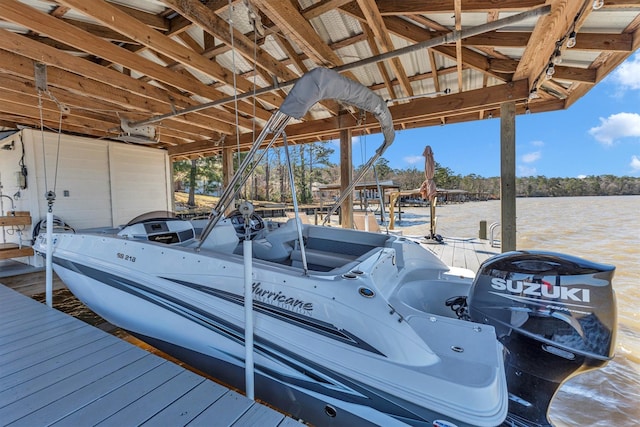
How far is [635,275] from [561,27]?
Result: 4.23 metres

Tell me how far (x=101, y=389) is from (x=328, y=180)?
1022 inches

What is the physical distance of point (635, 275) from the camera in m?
4.32

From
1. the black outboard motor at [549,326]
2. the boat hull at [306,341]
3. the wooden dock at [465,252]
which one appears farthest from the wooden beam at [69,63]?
the wooden dock at [465,252]

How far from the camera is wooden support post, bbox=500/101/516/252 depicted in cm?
386

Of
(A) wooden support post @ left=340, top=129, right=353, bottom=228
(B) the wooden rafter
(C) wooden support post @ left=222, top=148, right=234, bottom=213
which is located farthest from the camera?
(C) wooden support post @ left=222, top=148, right=234, bottom=213

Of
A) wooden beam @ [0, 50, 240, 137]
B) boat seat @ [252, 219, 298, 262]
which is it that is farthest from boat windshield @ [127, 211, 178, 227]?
wooden beam @ [0, 50, 240, 137]

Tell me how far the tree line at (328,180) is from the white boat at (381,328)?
613 inches

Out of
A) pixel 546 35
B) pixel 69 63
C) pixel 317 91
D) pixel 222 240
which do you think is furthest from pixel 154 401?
pixel 546 35

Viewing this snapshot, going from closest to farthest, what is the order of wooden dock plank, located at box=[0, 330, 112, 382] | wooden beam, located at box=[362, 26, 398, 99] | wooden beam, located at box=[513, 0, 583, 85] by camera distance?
wooden dock plank, located at box=[0, 330, 112, 382] → wooden beam, located at box=[513, 0, 583, 85] → wooden beam, located at box=[362, 26, 398, 99]

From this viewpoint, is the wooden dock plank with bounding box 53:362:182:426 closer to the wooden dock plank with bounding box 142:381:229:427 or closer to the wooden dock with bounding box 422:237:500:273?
the wooden dock plank with bounding box 142:381:229:427

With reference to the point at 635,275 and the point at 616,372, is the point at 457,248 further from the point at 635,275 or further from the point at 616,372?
the point at 616,372

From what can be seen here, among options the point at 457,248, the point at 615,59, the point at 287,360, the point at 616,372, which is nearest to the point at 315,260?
the point at 287,360

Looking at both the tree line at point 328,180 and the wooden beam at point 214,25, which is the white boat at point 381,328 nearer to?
the wooden beam at point 214,25

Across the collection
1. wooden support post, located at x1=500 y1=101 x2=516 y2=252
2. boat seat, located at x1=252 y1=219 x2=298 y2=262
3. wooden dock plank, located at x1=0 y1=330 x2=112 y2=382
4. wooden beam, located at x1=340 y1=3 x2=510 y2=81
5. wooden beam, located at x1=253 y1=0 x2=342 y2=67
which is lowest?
wooden dock plank, located at x1=0 y1=330 x2=112 y2=382
